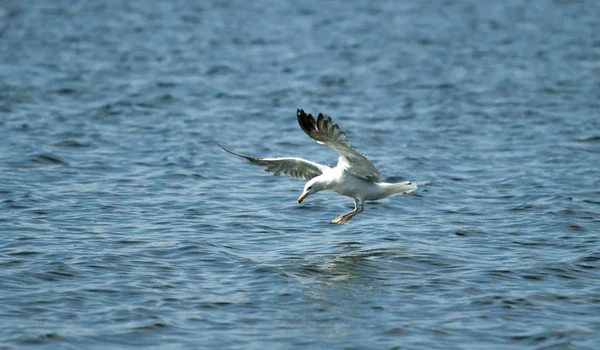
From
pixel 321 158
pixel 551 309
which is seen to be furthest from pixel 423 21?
pixel 551 309

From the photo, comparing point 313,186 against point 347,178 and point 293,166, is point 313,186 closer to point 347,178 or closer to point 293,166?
point 347,178

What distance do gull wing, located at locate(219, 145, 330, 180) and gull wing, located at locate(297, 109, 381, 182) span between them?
21.8 inches

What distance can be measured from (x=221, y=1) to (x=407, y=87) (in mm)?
14899

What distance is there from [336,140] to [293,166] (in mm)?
1940

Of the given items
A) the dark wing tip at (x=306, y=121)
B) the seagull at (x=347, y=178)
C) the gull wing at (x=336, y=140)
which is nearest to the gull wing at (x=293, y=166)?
the seagull at (x=347, y=178)

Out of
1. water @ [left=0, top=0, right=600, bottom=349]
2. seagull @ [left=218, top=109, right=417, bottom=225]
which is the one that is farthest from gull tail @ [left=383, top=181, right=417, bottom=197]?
water @ [left=0, top=0, right=600, bottom=349]

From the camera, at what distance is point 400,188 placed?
1058 cm

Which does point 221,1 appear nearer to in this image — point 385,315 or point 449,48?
point 449,48

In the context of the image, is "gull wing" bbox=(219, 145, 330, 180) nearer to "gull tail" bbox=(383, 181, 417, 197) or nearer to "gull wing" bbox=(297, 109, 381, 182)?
"gull wing" bbox=(297, 109, 381, 182)

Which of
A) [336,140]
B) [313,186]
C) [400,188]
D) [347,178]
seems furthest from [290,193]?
[336,140]

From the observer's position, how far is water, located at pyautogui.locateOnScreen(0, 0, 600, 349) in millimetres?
8273

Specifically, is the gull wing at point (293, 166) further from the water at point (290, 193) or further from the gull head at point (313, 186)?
the water at point (290, 193)

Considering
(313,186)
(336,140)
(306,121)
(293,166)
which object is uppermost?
(306,121)

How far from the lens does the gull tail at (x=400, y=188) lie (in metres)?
10.4
